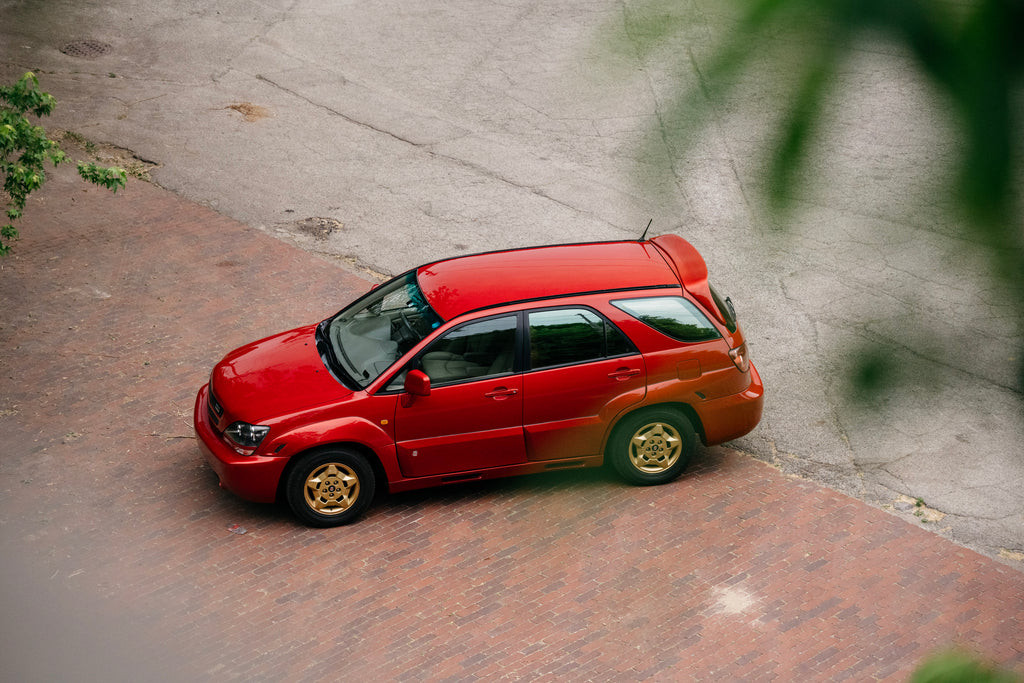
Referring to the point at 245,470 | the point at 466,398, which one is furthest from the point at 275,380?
the point at 466,398

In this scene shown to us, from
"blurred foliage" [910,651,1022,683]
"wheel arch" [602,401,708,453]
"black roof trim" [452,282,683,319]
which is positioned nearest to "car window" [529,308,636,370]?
"black roof trim" [452,282,683,319]

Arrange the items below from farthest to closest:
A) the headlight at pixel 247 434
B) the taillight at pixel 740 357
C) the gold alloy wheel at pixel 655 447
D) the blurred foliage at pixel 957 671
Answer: the gold alloy wheel at pixel 655 447, the taillight at pixel 740 357, the headlight at pixel 247 434, the blurred foliage at pixel 957 671

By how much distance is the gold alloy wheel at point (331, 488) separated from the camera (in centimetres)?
751

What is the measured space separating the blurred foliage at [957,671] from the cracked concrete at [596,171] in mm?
379

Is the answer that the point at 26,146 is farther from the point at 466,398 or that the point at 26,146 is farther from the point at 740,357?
the point at 740,357

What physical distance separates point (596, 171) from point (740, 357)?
6.51 meters

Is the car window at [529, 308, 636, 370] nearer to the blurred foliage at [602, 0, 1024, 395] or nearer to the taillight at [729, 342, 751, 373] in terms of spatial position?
the taillight at [729, 342, 751, 373]

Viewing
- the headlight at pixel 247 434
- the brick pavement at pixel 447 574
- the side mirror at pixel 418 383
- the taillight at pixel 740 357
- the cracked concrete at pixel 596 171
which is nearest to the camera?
the cracked concrete at pixel 596 171

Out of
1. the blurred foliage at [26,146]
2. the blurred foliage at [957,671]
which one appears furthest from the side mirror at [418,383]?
the blurred foliage at [957,671]

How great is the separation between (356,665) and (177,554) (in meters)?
1.87

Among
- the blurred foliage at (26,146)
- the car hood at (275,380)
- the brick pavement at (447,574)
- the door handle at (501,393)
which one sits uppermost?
the blurred foliage at (26,146)

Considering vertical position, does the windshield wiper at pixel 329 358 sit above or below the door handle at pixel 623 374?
above

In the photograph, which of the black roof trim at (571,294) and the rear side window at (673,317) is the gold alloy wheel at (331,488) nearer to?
the black roof trim at (571,294)

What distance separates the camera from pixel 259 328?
415 inches
